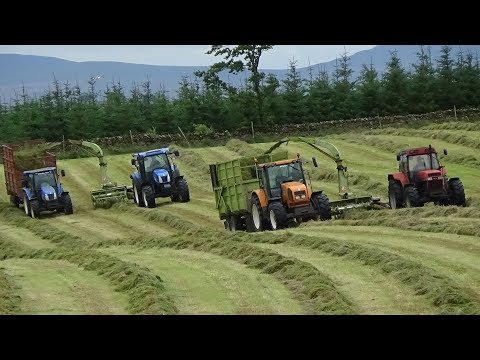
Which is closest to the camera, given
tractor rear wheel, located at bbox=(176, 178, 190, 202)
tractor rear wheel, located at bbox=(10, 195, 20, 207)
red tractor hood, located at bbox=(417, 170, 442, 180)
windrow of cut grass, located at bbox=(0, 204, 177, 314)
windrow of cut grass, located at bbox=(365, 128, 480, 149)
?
windrow of cut grass, located at bbox=(0, 204, 177, 314)

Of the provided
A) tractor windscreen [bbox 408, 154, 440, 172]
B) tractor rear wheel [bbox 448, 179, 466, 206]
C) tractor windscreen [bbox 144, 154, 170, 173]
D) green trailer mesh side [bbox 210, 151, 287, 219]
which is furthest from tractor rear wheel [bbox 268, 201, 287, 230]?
tractor windscreen [bbox 144, 154, 170, 173]

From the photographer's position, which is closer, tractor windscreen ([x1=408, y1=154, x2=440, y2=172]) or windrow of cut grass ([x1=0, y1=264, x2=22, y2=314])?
windrow of cut grass ([x1=0, y1=264, x2=22, y2=314])

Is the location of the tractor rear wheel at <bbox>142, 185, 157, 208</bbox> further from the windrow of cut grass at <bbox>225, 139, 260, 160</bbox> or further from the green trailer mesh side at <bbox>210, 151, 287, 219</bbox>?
the windrow of cut grass at <bbox>225, 139, 260, 160</bbox>

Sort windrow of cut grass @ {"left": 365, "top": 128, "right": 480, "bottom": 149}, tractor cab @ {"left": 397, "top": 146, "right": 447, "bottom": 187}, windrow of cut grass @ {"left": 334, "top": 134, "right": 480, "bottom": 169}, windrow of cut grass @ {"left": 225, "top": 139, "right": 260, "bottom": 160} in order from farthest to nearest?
windrow of cut grass @ {"left": 225, "top": 139, "right": 260, "bottom": 160} → windrow of cut grass @ {"left": 365, "top": 128, "right": 480, "bottom": 149} → windrow of cut grass @ {"left": 334, "top": 134, "right": 480, "bottom": 169} → tractor cab @ {"left": 397, "top": 146, "right": 447, "bottom": 187}

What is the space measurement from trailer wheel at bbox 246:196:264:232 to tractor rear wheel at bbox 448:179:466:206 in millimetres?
3906

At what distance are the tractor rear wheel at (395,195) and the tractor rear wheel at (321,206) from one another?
1.93 meters

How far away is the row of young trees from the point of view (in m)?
38.7

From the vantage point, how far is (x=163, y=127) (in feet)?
132

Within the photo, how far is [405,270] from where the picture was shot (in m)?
12.0

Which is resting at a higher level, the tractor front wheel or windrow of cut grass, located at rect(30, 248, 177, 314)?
the tractor front wheel

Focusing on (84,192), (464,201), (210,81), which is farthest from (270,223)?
(210,81)

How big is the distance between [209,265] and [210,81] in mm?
30115

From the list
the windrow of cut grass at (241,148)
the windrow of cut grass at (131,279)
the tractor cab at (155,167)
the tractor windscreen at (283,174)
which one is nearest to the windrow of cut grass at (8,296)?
the windrow of cut grass at (131,279)
